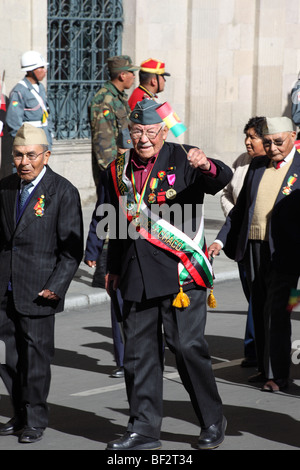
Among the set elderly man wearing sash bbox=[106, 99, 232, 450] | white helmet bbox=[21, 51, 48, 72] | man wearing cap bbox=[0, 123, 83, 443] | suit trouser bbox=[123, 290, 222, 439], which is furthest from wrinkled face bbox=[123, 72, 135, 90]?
suit trouser bbox=[123, 290, 222, 439]

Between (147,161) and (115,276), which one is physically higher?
(147,161)

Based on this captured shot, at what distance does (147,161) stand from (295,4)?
549 inches

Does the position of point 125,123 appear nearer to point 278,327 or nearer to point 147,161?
point 278,327

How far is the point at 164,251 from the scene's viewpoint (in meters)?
6.22

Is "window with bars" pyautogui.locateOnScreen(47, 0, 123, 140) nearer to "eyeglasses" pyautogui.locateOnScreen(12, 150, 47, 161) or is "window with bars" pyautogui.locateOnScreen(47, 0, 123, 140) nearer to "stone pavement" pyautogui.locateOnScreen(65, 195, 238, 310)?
"stone pavement" pyautogui.locateOnScreen(65, 195, 238, 310)

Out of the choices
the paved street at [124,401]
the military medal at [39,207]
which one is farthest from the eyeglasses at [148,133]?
the paved street at [124,401]

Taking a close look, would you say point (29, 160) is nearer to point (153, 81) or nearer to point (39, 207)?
point (39, 207)

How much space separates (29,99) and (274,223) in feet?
20.9

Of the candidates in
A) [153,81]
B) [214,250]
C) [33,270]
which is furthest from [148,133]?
[153,81]

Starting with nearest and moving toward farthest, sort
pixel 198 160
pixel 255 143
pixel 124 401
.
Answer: pixel 198 160 → pixel 124 401 → pixel 255 143

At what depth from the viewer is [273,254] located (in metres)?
7.58

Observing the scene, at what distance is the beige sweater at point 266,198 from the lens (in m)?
7.64

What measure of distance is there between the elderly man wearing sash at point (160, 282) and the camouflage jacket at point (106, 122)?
15.9 feet

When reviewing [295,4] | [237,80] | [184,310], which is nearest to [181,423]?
[184,310]
